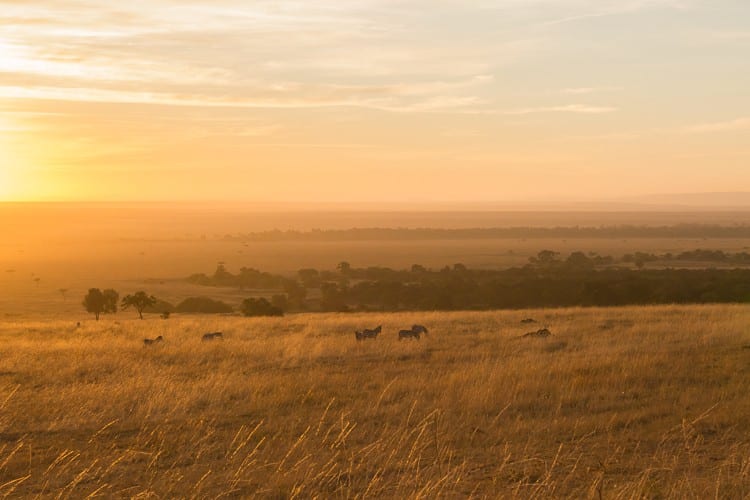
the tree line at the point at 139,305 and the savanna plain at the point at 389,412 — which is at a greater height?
the savanna plain at the point at 389,412

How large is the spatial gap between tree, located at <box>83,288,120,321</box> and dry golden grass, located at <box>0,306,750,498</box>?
2428cm

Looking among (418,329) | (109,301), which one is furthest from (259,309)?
(418,329)

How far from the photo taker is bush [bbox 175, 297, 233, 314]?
166 ft

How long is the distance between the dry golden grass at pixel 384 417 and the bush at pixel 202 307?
33.6m

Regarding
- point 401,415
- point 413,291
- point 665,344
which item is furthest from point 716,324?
point 413,291

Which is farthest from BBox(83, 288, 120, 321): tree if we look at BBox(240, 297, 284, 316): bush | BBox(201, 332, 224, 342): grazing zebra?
BBox(201, 332, 224, 342): grazing zebra

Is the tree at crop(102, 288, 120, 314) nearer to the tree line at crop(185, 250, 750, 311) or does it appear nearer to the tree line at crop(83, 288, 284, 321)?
the tree line at crop(83, 288, 284, 321)

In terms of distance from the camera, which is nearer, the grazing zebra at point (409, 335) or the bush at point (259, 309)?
the grazing zebra at point (409, 335)

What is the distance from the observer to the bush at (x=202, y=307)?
5056 centimetres

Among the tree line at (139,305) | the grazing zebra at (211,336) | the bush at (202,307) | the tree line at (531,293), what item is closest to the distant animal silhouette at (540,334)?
the grazing zebra at (211,336)

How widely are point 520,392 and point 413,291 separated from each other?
4307 cm

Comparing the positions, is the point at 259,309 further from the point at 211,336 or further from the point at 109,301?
the point at 211,336

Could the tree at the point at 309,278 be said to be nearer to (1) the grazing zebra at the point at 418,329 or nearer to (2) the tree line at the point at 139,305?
(2) the tree line at the point at 139,305

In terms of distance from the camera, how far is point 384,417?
352 inches
